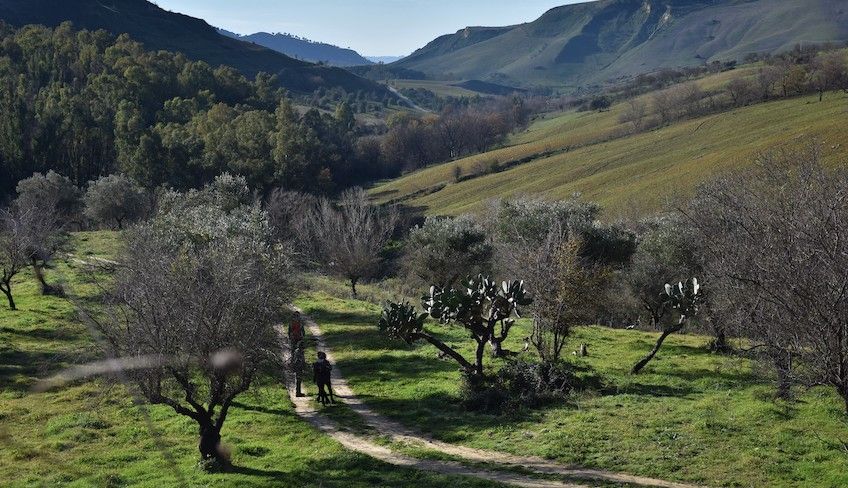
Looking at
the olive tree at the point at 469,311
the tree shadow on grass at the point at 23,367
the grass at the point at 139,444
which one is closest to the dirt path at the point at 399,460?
the grass at the point at 139,444

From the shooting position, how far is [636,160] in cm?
11894

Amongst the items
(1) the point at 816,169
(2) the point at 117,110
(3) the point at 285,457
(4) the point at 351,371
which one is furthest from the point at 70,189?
(1) the point at 816,169

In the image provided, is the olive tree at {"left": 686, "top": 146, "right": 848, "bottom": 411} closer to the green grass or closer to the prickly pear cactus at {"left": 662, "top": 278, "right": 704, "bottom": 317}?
the green grass

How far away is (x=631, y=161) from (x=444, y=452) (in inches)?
4242

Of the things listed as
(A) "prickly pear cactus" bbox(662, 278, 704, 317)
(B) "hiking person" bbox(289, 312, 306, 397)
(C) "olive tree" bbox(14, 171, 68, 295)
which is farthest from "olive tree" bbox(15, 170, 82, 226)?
(A) "prickly pear cactus" bbox(662, 278, 704, 317)

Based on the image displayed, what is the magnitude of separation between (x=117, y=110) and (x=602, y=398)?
107 meters

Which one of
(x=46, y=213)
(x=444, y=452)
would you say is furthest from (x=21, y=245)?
(x=444, y=452)

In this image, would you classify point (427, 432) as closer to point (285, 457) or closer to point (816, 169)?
point (285, 457)

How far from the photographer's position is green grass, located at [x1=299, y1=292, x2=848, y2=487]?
17078mm

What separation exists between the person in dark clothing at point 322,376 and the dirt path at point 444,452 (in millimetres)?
569

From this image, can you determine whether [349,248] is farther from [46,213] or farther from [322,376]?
[322,376]

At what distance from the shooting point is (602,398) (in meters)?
23.5

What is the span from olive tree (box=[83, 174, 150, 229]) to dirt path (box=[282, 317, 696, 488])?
58090mm

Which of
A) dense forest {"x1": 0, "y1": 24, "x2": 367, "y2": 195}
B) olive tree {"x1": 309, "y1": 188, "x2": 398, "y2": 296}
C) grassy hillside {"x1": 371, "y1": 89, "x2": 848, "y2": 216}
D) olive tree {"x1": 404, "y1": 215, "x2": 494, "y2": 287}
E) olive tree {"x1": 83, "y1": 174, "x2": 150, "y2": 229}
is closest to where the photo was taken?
olive tree {"x1": 404, "y1": 215, "x2": 494, "y2": 287}
